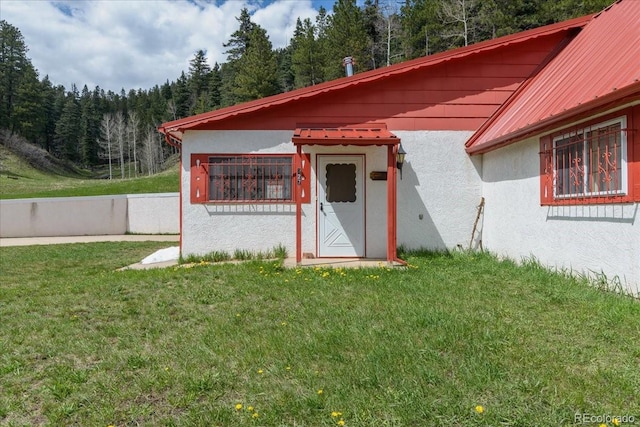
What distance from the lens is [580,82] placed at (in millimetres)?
5785

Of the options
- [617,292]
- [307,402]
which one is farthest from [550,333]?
[307,402]

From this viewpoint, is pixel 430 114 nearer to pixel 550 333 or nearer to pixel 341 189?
pixel 341 189

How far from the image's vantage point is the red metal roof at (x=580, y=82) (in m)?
4.73

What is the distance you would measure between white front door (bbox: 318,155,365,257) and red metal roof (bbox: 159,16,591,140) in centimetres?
138

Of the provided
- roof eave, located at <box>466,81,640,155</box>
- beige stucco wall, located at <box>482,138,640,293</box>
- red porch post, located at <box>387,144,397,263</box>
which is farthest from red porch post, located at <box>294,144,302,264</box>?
beige stucco wall, located at <box>482,138,640,293</box>

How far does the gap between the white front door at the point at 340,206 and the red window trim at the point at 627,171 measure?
10.9 feet

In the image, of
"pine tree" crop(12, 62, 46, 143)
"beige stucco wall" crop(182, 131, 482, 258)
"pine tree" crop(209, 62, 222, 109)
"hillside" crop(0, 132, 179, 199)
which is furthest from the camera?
"pine tree" crop(12, 62, 46, 143)

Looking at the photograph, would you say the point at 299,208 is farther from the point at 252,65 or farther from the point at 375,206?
the point at 252,65

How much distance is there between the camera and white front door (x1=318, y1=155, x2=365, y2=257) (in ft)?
27.3

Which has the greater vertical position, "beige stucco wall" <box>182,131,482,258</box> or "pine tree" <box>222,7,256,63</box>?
"pine tree" <box>222,7,256,63</box>

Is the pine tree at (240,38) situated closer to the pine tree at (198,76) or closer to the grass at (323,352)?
the pine tree at (198,76)

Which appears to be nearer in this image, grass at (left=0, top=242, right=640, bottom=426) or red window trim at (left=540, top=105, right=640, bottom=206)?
grass at (left=0, top=242, right=640, bottom=426)

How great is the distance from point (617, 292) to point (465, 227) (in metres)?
3.82

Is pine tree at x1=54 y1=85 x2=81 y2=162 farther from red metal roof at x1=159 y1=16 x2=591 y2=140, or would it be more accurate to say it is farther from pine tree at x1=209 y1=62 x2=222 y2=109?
red metal roof at x1=159 y1=16 x2=591 y2=140
